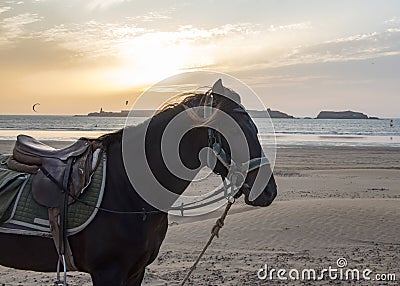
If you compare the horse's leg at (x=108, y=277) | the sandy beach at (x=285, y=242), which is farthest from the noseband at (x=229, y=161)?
the sandy beach at (x=285, y=242)

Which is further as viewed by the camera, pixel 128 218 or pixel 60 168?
pixel 60 168

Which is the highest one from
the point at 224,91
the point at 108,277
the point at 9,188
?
the point at 224,91

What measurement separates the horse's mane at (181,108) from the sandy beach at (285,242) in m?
3.24

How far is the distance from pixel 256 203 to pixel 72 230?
3.96 ft

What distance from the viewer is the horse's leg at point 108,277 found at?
322cm

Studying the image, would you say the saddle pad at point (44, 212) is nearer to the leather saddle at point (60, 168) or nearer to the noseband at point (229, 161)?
the leather saddle at point (60, 168)

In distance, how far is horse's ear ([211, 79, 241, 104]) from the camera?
3.20 metres

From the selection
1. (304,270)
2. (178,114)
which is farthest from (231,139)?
(304,270)

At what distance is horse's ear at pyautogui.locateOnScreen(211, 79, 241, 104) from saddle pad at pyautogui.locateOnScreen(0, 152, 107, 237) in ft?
2.94

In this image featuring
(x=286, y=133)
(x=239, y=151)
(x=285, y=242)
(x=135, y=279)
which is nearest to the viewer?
(x=239, y=151)

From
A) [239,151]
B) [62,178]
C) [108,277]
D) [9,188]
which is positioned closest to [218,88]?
[239,151]

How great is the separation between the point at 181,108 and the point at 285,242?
18.5ft

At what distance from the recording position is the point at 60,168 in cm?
340

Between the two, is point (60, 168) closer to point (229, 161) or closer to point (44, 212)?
point (44, 212)
